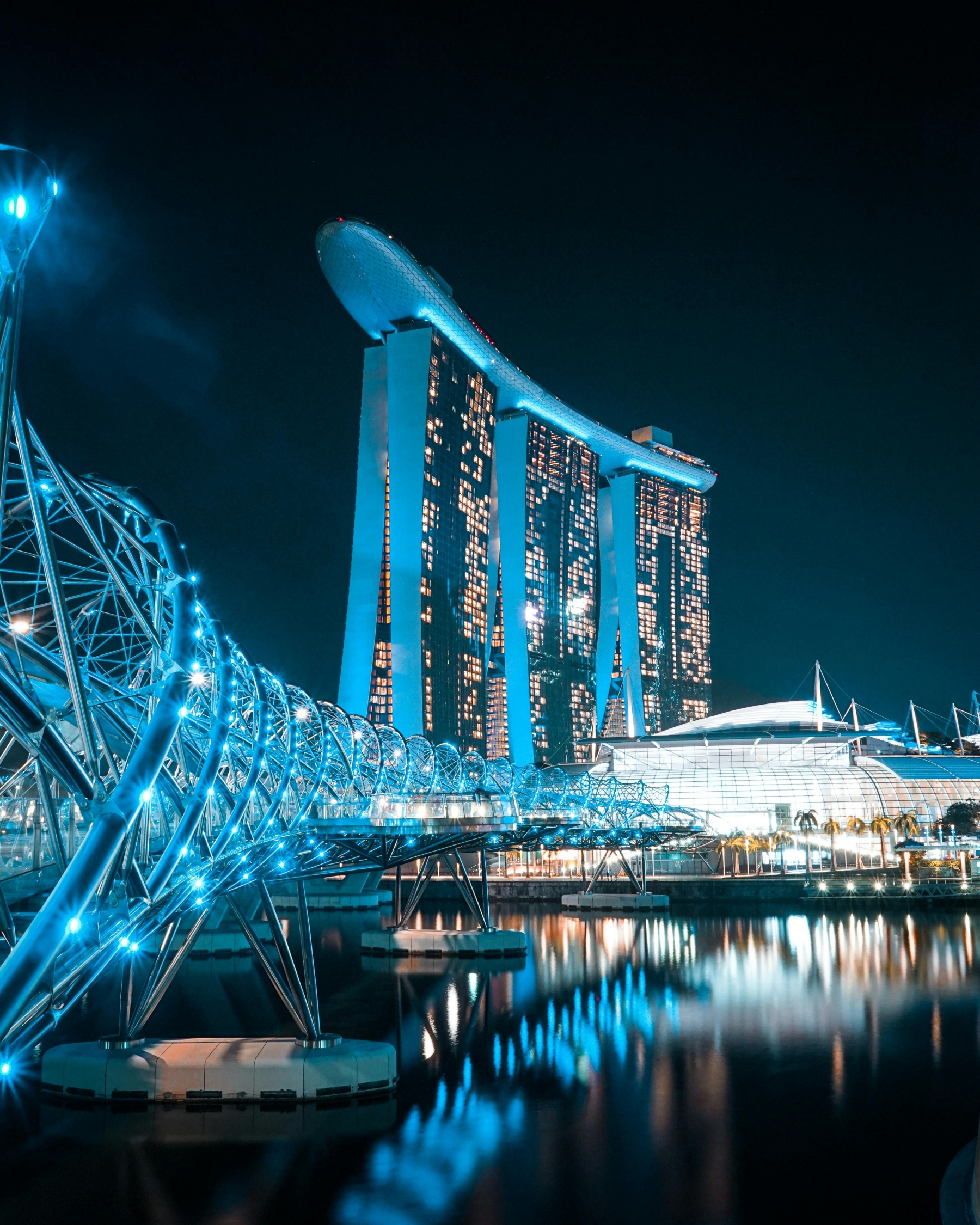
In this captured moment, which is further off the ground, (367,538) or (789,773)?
(367,538)

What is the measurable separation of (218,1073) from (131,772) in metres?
15.8

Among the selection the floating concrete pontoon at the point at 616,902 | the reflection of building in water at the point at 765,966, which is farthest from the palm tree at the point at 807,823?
the reflection of building in water at the point at 765,966

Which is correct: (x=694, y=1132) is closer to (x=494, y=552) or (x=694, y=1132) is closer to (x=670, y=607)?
(x=494, y=552)

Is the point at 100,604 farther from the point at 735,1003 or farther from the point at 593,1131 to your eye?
the point at 735,1003

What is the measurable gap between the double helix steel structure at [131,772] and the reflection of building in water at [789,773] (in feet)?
200

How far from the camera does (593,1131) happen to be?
2183 centimetres

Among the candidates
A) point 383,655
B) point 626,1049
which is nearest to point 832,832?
point 383,655

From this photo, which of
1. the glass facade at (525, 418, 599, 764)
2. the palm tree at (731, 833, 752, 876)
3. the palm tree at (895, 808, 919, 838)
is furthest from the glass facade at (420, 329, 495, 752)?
the palm tree at (895, 808, 919, 838)

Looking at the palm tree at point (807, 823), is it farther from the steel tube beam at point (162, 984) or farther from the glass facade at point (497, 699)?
the steel tube beam at point (162, 984)

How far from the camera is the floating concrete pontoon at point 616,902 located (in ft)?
225

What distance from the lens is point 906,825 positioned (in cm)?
8594

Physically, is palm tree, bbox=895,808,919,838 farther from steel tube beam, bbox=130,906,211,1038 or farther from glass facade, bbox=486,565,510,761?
glass facade, bbox=486,565,510,761

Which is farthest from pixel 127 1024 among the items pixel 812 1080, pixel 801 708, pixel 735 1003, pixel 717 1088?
pixel 801 708

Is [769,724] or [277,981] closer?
[277,981]
